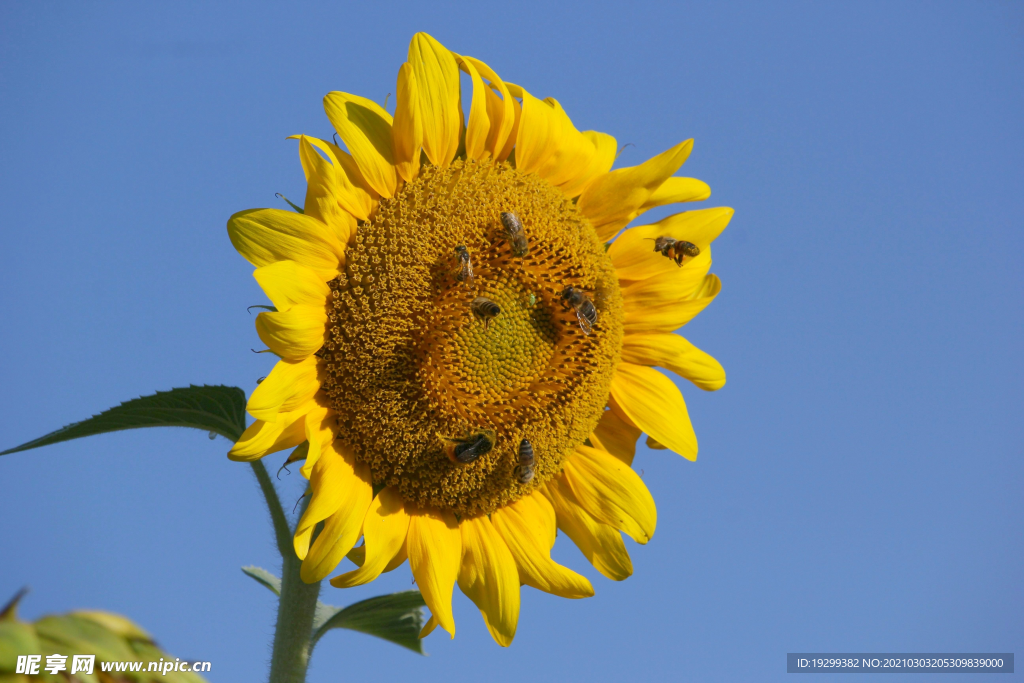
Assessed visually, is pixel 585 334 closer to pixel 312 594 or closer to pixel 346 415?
pixel 346 415

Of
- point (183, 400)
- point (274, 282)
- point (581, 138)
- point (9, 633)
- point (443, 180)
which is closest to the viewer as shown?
point (9, 633)


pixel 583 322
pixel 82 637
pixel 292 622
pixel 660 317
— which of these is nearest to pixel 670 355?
pixel 660 317

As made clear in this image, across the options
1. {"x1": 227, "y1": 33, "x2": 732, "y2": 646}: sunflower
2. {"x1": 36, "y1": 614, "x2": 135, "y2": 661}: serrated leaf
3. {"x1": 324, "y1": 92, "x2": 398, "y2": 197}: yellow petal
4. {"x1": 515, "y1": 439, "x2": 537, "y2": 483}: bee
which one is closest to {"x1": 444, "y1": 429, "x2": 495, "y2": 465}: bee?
{"x1": 227, "y1": 33, "x2": 732, "y2": 646}: sunflower

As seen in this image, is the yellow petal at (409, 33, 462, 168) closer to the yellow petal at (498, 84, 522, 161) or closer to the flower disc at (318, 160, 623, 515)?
the flower disc at (318, 160, 623, 515)

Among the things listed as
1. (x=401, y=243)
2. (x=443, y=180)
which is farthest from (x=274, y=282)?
(x=443, y=180)

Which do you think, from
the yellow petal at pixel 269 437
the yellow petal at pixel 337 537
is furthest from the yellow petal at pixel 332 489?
the yellow petal at pixel 269 437

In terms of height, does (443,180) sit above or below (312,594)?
above

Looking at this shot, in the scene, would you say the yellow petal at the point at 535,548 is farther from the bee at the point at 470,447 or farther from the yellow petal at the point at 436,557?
the bee at the point at 470,447

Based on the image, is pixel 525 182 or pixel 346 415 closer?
pixel 346 415
